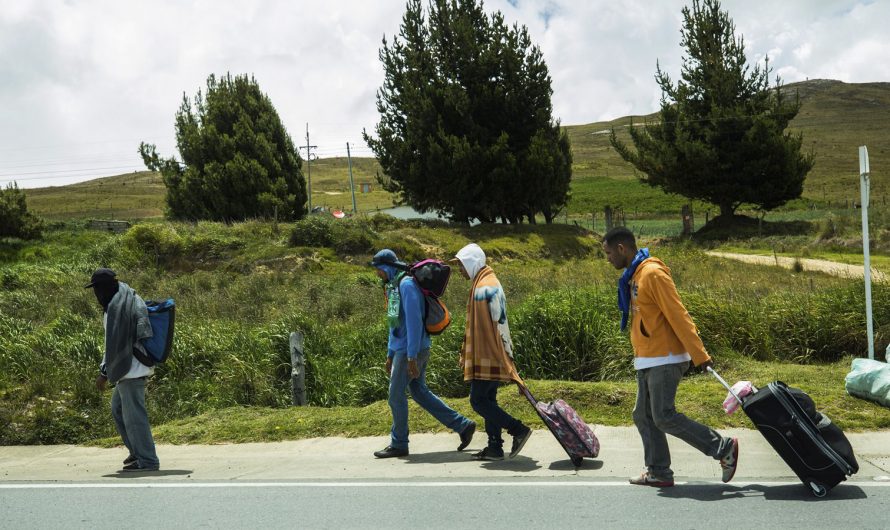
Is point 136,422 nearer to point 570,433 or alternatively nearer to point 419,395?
point 419,395

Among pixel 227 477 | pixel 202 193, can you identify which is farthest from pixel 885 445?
pixel 202 193

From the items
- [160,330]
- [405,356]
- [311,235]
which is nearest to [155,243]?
[311,235]

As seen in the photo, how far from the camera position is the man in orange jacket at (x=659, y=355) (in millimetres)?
5973

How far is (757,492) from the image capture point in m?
6.06

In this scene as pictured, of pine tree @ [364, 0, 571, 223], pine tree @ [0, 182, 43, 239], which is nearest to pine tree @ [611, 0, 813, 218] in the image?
pine tree @ [364, 0, 571, 223]

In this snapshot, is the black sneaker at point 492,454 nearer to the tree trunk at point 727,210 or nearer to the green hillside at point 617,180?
the tree trunk at point 727,210

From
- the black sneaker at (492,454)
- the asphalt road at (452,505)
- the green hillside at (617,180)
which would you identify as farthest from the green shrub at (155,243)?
the green hillside at (617,180)

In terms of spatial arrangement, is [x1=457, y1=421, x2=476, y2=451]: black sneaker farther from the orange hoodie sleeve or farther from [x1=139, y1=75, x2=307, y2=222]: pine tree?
[x1=139, y1=75, x2=307, y2=222]: pine tree

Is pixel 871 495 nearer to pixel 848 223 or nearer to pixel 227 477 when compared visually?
pixel 227 477

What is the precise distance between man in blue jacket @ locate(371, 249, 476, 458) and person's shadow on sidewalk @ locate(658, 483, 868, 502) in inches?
79.9

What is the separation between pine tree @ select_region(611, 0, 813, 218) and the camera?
134ft

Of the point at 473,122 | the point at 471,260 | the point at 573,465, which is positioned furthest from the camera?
the point at 473,122

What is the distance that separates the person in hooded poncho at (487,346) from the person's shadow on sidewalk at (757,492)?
1.50m

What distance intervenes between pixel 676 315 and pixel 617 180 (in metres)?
104
